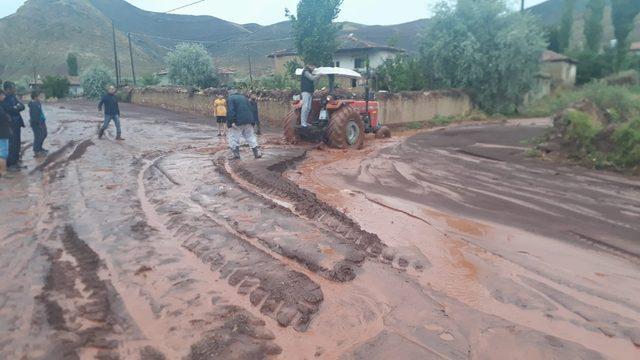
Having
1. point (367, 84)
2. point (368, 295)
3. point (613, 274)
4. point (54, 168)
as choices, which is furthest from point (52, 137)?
point (613, 274)

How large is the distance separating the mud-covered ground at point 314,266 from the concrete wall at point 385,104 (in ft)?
43.4

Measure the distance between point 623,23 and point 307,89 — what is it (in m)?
42.3

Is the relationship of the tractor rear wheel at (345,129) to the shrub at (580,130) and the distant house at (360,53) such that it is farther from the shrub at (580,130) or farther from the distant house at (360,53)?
the distant house at (360,53)

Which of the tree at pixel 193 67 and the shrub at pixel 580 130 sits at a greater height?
the tree at pixel 193 67

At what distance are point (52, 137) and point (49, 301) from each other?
1305 cm

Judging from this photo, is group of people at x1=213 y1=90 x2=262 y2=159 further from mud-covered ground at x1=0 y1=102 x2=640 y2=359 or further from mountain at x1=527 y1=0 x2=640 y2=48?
mountain at x1=527 y1=0 x2=640 y2=48

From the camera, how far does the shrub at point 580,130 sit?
10750 mm

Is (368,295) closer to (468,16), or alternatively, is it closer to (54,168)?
(54,168)

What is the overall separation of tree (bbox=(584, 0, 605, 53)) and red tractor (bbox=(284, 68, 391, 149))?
150 ft

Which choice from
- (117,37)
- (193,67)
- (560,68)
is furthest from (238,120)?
(117,37)

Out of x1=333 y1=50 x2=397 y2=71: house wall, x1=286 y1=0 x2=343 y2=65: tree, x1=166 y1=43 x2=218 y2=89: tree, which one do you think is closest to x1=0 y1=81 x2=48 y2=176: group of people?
x1=286 y1=0 x2=343 y2=65: tree

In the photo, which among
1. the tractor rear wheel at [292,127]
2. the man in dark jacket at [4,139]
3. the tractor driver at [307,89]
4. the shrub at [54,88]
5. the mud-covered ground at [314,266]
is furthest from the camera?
the shrub at [54,88]

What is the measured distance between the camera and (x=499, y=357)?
3.25 meters

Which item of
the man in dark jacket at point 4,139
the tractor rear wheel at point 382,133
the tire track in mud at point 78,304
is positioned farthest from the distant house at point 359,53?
the tire track in mud at point 78,304
